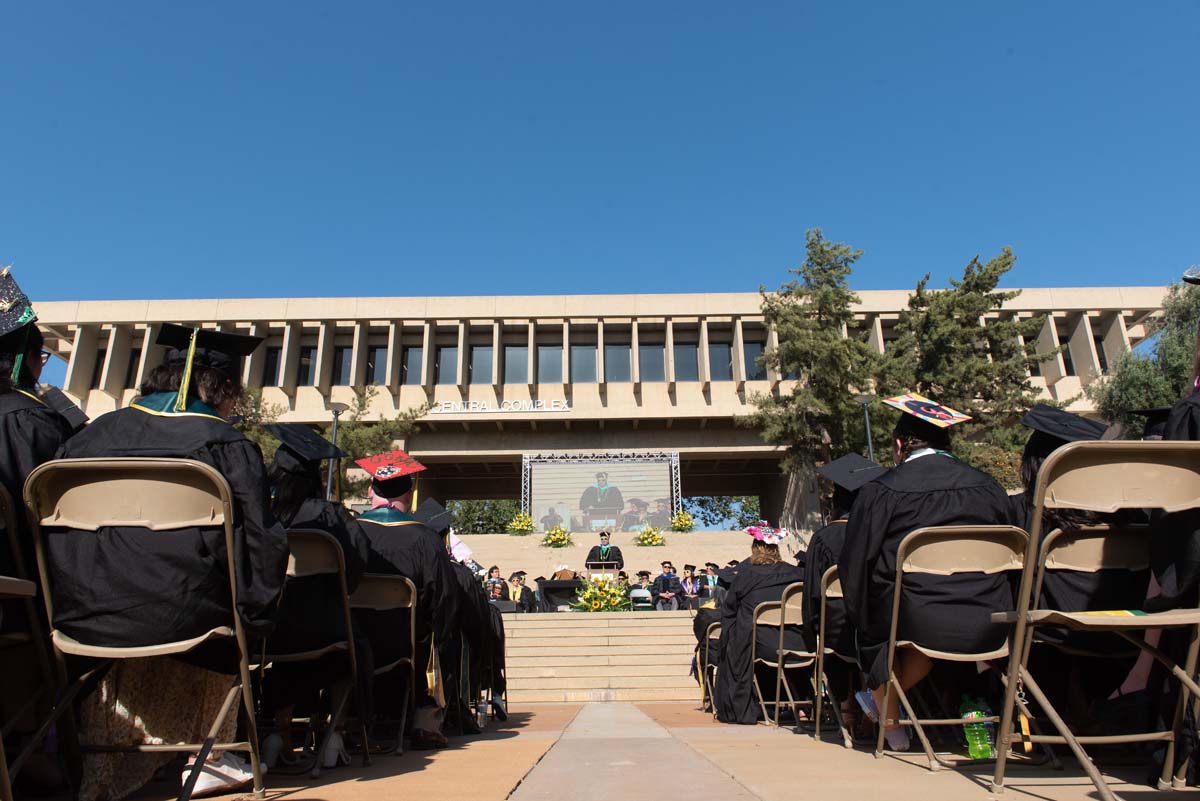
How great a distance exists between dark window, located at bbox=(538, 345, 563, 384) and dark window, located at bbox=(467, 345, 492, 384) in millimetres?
2433

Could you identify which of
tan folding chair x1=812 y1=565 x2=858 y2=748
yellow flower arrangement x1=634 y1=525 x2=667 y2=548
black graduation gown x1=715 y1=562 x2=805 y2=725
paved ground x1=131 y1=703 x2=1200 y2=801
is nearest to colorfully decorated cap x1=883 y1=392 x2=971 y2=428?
tan folding chair x1=812 y1=565 x2=858 y2=748

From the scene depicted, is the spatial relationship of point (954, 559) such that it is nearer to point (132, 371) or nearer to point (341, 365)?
point (341, 365)

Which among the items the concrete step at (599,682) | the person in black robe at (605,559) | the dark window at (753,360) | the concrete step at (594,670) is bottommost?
the concrete step at (599,682)

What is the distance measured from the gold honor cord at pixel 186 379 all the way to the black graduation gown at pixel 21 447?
37 cm

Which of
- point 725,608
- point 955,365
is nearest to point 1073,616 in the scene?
point 725,608

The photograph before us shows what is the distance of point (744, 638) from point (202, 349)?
14.5ft

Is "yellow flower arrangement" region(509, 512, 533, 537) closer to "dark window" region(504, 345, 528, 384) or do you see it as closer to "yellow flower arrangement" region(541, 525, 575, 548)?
"yellow flower arrangement" region(541, 525, 575, 548)

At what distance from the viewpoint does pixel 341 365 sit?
3688 cm

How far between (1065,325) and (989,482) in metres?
40.1

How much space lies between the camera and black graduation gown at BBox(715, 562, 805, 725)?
571 centimetres

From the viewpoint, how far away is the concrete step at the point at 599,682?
10797 mm

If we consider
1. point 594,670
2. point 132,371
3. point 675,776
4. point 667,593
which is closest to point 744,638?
point 675,776

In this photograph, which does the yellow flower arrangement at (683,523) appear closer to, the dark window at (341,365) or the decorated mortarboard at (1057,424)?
the dark window at (341,365)

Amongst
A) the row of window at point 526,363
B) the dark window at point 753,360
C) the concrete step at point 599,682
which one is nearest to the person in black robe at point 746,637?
the concrete step at point 599,682
